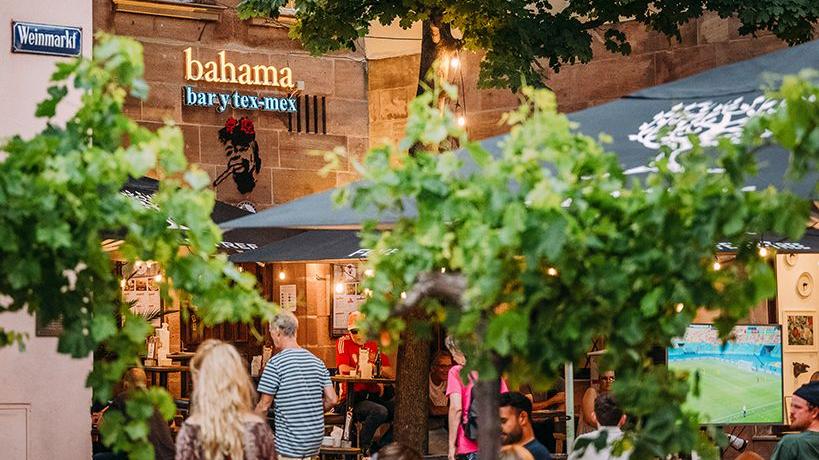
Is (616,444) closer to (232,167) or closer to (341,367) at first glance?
(341,367)

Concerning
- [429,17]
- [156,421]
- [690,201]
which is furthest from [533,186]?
[429,17]

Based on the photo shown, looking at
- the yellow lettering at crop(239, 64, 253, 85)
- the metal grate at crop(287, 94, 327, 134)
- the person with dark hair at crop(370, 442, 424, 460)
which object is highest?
the yellow lettering at crop(239, 64, 253, 85)

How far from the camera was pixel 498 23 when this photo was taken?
43.1 feet

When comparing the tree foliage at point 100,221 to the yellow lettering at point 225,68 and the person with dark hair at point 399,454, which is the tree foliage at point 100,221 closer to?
the person with dark hair at point 399,454

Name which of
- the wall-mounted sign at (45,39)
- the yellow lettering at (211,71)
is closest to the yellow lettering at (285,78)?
the yellow lettering at (211,71)

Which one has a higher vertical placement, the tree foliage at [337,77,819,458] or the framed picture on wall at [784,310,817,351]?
the tree foliage at [337,77,819,458]

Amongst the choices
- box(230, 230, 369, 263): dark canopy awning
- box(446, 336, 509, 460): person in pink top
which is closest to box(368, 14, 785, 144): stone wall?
box(230, 230, 369, 263): dark canopy awning

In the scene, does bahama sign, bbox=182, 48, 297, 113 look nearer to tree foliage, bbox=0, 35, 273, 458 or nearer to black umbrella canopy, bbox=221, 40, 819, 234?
black umbrella canopy, bbox=221, 40, 819, 234

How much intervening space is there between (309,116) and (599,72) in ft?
11.9

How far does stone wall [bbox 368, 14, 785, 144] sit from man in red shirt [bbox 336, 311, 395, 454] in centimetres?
241

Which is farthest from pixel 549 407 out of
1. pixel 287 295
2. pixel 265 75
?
pixel 265 75

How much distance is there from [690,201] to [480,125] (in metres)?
14.0

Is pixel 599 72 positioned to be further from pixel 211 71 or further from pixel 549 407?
pixel 211 71

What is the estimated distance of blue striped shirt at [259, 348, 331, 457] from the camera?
359 inches
